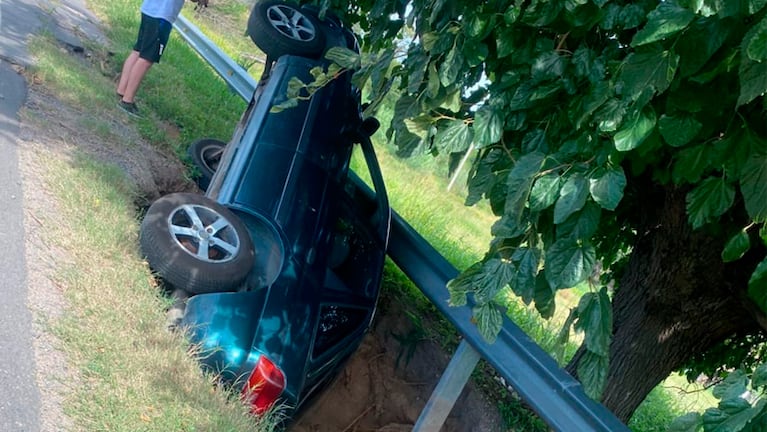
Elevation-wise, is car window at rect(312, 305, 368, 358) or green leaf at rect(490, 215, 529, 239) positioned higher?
green leaf at rect(490, 215, 529, 239)

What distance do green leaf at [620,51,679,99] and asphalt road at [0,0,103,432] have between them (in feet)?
8.29

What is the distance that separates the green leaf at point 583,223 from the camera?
2771 mm

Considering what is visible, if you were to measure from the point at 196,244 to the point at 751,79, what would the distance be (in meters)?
3.55

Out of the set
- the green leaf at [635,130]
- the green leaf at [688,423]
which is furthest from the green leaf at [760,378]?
the green leaf at [635,130]

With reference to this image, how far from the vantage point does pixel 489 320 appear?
3031mm

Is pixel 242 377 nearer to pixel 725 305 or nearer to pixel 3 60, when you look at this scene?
pixel 725 305

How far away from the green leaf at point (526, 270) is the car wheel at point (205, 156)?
4.91 meters

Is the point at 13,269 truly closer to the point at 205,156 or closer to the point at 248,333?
the point at 248,333

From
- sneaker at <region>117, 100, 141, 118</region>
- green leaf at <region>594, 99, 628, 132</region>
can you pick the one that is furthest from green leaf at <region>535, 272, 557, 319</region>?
sneaker at <region>117, 100, 141, 118</region>

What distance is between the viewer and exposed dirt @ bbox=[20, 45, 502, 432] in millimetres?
5957

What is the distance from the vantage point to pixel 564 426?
13.6 feet

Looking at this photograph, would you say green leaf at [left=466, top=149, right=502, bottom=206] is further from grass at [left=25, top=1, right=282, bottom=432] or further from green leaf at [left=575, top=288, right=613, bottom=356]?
grass at [left=25, top=1, right=282, bottom=432]

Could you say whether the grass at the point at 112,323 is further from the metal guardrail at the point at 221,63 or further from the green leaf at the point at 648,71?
the metal guardrail at the point at 221,63

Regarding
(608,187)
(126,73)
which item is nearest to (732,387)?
(608,187)
